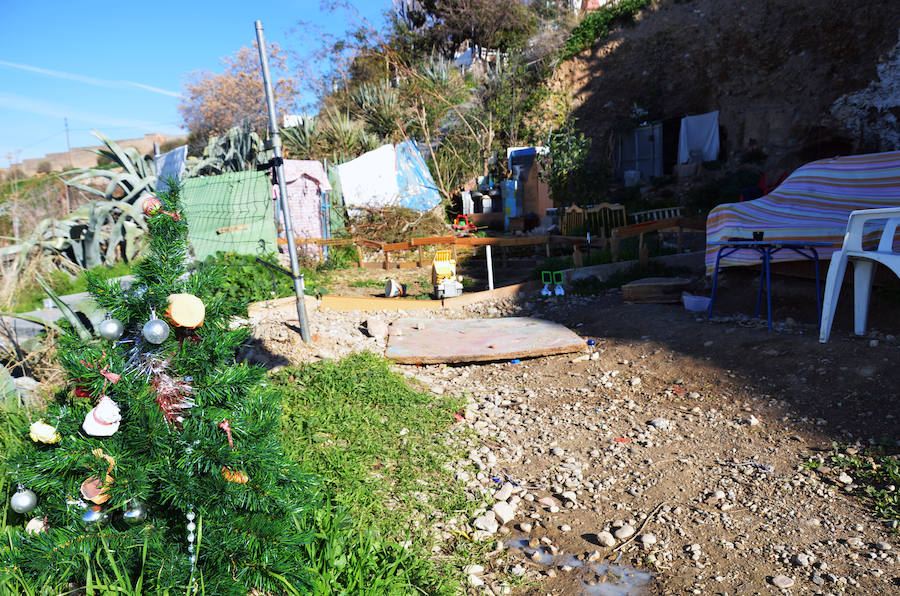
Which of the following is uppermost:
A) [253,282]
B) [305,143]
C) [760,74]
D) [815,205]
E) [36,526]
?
[760,74]

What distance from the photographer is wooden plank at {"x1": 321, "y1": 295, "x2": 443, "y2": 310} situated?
261 inches

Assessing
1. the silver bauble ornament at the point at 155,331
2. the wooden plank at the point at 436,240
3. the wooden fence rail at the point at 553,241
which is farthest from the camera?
the wooden plank at the point at 436,240

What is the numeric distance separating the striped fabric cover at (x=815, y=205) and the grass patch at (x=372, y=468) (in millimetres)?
3304

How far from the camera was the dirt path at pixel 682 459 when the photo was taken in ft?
7.46

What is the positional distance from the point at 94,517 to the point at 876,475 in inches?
131

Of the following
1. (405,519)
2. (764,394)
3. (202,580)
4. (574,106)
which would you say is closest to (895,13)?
(574,106)

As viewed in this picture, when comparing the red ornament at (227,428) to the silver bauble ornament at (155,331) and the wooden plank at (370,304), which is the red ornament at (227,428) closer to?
the silver bauble ornament at (155,331)

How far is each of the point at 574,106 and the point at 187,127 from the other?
20592 mm

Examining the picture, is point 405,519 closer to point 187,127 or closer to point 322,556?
point 322,556

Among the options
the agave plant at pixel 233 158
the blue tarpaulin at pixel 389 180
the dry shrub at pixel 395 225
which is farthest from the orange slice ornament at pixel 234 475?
the blue tarpaulin at pixel 389 180

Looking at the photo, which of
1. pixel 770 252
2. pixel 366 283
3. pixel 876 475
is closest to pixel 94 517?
pixel 876 475

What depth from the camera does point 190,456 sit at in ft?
5.88

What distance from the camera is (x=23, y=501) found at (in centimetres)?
184

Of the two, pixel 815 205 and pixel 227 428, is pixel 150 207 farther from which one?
pixel 815 205
